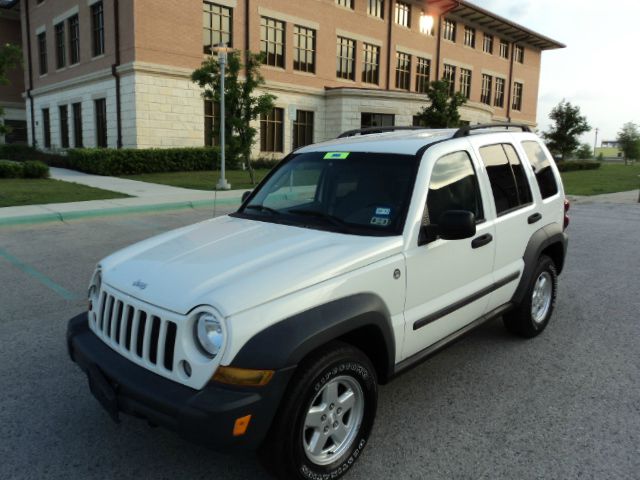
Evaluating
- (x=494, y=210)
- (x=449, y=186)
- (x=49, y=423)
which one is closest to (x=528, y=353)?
(x=494, y=210)

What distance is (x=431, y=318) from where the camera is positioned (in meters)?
3.36

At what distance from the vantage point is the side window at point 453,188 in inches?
137

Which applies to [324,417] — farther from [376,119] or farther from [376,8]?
[376,8]

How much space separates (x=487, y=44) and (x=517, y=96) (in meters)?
7.33

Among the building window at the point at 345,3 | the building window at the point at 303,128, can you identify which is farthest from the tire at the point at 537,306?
the building window at the point at 345,3

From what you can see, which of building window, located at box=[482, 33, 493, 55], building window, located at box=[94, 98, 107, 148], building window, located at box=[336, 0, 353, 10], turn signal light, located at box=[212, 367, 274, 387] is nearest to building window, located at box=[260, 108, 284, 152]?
building window, located at box=[336, 0, 353, 10]

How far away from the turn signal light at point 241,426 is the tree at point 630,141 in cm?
7462

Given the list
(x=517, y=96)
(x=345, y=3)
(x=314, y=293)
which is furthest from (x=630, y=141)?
(x=314, y=293)

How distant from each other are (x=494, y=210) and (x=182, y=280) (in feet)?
7.86

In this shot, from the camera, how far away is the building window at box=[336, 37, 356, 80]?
105 feet

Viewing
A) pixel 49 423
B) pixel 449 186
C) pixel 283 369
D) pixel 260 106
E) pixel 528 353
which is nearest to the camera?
pixel 283 369

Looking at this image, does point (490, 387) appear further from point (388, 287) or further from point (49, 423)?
point (49, 423)

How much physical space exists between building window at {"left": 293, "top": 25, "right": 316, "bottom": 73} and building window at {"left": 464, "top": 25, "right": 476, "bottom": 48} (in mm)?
16106

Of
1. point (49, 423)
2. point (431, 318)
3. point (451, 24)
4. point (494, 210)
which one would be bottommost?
point (49, 423)
